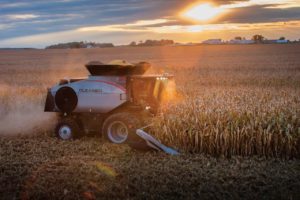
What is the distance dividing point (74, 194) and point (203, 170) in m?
2.36

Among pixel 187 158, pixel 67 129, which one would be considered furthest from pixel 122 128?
pixel 187 158

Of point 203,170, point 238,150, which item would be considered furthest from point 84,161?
point 238,150

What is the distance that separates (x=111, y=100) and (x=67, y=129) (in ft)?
4.60

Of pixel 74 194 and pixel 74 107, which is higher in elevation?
pixel 74 107

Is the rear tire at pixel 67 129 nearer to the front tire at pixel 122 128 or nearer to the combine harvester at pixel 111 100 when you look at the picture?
the combine harvester at pixel 111 100

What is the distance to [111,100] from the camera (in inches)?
455

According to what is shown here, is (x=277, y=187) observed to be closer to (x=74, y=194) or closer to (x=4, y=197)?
(x=74, y=194)

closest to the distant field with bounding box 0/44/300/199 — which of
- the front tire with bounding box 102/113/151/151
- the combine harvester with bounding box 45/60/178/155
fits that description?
the front tire with bounding box 102/113/151/151

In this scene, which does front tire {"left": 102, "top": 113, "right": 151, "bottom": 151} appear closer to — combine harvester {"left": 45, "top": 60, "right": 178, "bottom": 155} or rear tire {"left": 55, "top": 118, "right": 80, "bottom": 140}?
combine harvester {"left": 45, "top": 60, "right": 178, "bottom": 155}

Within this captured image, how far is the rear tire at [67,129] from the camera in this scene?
12.0 m

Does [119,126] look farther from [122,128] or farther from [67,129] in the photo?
[67,129]

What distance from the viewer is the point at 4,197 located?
7.77 meters

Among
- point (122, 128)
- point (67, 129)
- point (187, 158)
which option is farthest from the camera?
point (67, 129)

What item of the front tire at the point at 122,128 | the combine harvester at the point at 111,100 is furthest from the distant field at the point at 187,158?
the combine harvester at the point at 111,100
